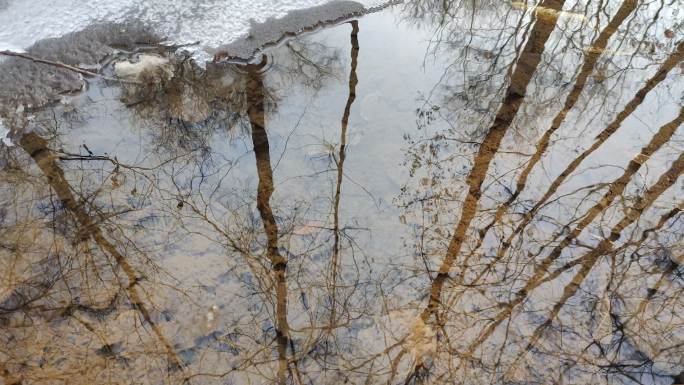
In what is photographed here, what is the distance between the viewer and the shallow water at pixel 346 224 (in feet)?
6.08

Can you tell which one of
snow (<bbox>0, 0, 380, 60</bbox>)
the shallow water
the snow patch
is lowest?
the shallow water

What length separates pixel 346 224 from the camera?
7.43 feet

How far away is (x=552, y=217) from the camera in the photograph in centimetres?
244

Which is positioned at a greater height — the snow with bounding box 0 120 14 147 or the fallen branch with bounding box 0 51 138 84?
the fallen branch with bounding box 0 51 138 84

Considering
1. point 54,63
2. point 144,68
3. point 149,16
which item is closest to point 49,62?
point 54,63

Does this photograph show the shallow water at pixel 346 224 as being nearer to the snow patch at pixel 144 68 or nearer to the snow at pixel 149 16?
the snow patch at pixel 144 68

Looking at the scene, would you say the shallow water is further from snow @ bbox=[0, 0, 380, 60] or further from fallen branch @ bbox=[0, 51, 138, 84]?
snow @ bbox=[0, 0, 380, 60]

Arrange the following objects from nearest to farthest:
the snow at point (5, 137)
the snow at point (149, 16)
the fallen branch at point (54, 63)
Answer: the snow at point (5, 137)
the fallen branch at point (54, 63)
the snow at point (149, 16)

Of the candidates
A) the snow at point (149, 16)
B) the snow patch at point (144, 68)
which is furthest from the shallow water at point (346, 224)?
the snow at point (149, 16)

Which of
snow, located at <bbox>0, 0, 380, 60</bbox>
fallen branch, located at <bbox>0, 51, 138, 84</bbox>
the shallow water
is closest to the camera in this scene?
the shallow water

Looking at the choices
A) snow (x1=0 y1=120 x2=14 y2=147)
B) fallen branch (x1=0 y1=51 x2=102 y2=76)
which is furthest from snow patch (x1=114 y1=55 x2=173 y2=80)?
snow (x1=0 y1=120 x2=14 y2=147)

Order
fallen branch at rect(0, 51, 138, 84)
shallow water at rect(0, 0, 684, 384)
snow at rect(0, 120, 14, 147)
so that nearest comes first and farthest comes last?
shallow water at rect(0, 0, 684, 384) → snow at rect(0, 120, 14, 147) → fallen branch at rect(0, 51, 138, 84)

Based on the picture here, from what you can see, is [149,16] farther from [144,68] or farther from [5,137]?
[5,137]

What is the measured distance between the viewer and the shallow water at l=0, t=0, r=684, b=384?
1853mm
